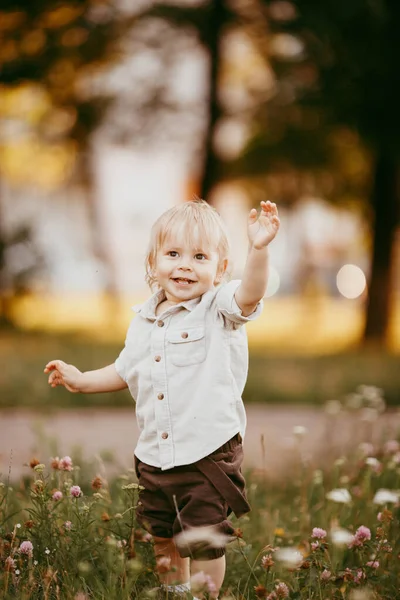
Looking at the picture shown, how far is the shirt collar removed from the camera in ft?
8.45

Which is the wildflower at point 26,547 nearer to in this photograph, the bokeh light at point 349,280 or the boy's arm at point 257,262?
the boy's arm at point 257,262

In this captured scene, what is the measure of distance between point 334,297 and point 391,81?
19916 millimetres

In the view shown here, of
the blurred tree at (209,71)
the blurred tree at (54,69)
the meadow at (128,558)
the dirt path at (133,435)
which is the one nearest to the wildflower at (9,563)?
the meadow at (128,558)

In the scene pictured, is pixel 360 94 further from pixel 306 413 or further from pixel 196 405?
pixel 196 405

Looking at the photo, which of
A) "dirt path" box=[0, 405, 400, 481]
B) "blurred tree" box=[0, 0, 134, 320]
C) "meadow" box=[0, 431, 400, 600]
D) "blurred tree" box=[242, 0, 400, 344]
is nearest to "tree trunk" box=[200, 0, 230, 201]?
"blurred tree" box=[242, 0, 400, 344]

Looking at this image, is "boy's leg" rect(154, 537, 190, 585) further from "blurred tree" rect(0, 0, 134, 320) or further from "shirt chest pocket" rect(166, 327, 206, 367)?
"blurred tree" rect(0, 0, 134, 320)

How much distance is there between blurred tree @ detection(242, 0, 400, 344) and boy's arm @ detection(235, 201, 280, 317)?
8.36 metres

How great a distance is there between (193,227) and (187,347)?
14.7 inches

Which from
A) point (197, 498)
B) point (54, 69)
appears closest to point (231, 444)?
point (197, 498)

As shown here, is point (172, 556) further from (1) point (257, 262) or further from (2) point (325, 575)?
(1) point (257, 262)

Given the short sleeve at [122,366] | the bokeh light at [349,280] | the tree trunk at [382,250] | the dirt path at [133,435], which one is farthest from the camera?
the bokeh light at [349,280]

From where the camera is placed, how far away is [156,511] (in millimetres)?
2523

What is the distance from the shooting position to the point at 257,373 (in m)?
8.33

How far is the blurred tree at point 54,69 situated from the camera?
38.4 feet
